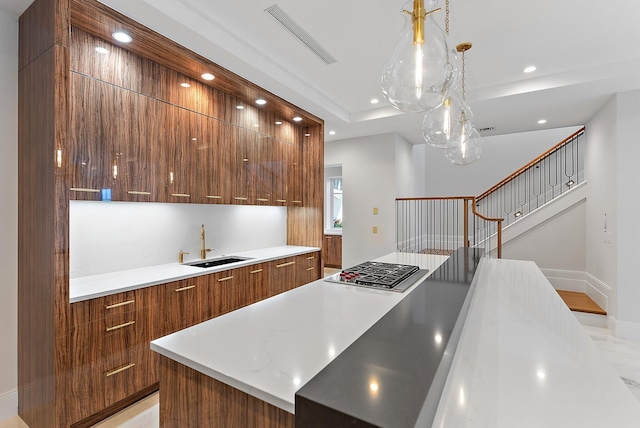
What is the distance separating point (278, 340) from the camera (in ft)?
3.55

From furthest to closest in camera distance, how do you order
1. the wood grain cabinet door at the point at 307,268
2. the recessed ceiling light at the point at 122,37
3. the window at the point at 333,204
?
1. the window at the point at 333,204
2. the wood grain cabinet door at the point at 307,268
3. the recessed ceiling light at the point at 122,37

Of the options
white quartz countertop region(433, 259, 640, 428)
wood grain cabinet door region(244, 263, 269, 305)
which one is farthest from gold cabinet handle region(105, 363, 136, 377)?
white quartz countertop region(433, 259, 640, 428)

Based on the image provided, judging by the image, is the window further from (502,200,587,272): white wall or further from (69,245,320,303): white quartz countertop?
(69,245,320,303): white quartz countertop

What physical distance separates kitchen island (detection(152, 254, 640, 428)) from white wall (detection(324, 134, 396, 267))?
3955 millimetres

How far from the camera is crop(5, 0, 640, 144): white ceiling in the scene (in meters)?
2.28

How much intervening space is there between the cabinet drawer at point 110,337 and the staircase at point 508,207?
13.8 feet

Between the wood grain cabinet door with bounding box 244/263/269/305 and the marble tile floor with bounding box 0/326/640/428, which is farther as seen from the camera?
the wood grain cabinet door with bounding box 244/263/269/305

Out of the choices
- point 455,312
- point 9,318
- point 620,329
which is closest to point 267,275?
point 9,318

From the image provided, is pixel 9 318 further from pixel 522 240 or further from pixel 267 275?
pixel 522 240

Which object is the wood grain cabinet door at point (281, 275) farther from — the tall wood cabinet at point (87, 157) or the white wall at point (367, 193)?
the white wall at point (367, 193)

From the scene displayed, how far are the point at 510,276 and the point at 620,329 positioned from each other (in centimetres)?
258

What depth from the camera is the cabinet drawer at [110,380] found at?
188 cm

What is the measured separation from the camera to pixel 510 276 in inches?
87.9

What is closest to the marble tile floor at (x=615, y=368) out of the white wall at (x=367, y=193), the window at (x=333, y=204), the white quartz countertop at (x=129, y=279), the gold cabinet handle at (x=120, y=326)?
the gold cabinet handle at (x=120, y=326)
